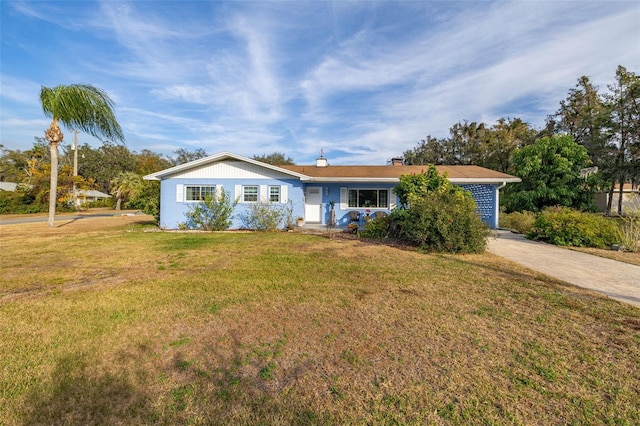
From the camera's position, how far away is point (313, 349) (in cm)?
307

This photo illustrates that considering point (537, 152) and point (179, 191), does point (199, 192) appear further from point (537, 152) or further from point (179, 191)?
point (537, 152)

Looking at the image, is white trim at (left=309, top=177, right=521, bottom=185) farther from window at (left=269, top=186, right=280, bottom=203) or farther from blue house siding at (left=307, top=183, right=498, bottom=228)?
window at (left=269, top=186, right=280, bottom=203)

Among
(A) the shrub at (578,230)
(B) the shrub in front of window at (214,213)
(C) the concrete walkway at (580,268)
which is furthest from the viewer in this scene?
(B) the shrub in front of window at (214,213)

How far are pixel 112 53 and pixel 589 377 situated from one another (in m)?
18.5

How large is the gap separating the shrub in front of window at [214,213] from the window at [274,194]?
1.86 metres

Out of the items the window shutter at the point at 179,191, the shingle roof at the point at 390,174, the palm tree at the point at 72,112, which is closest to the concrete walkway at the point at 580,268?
the shingle roof at the point at 390,174

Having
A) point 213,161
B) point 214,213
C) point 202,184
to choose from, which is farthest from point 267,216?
point 213,161

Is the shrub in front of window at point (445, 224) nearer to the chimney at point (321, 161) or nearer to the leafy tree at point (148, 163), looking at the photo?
the chimney at point (321, 161)

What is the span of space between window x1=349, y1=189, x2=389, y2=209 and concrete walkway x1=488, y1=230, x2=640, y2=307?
6.38 metres

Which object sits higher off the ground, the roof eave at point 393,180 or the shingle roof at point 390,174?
the shingle roof at point 390,174

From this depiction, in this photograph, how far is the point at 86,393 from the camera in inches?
93.5

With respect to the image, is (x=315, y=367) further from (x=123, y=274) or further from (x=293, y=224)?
(x=293, y=224)


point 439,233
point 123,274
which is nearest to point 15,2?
point 123,274

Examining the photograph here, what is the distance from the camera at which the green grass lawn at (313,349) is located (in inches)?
87.0
